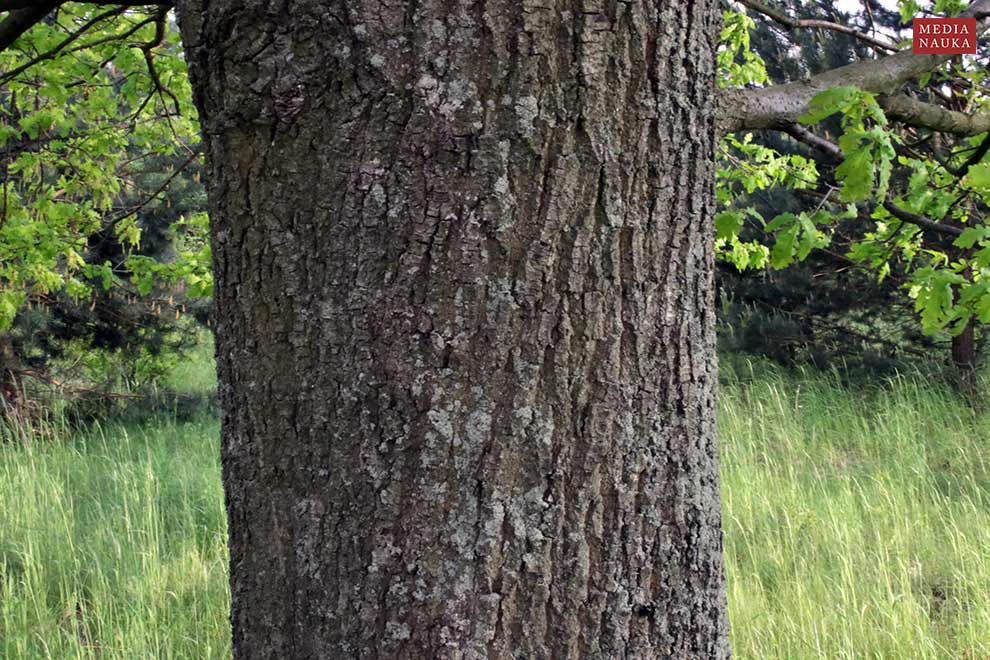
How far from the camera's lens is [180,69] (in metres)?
3.78

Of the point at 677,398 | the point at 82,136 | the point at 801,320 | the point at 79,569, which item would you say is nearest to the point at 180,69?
the point at 82,136

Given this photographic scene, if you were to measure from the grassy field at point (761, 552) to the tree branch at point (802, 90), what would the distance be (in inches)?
66.0

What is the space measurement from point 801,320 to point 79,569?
6.70m

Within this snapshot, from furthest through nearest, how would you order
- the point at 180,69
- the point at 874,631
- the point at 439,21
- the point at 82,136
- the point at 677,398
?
the point at 82,136
the point at 180,69
the point at 874,631
the point at 677,398
the point at 439,21

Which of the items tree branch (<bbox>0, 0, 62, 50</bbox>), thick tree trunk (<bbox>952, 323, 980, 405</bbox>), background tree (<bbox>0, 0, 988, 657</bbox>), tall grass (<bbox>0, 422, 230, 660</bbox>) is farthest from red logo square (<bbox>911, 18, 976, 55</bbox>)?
thick tree trunk (<bbox>952, 323, 980, 405</bbox>)

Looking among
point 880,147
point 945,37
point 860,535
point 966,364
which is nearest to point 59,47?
point 880,147

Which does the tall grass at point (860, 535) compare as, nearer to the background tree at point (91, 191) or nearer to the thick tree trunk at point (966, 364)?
the thick tree trunk at point (966, 364)

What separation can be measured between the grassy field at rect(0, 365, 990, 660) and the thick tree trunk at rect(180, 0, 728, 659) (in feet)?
6.46

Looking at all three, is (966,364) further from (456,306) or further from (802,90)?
(456,306)

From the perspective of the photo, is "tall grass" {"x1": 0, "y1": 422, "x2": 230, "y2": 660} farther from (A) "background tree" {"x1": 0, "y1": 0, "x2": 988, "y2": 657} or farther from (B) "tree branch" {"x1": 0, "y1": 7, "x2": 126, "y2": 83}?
(A) "background tree" {"x1": 0, "y1": 0, "x2": 988, "y2": 657}

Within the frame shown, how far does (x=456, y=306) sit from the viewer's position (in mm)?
957

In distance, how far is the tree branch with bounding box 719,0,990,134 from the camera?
178cm

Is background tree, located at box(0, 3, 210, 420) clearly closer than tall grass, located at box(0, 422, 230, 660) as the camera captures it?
No

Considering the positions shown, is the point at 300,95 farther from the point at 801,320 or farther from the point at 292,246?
the point at 801,320
